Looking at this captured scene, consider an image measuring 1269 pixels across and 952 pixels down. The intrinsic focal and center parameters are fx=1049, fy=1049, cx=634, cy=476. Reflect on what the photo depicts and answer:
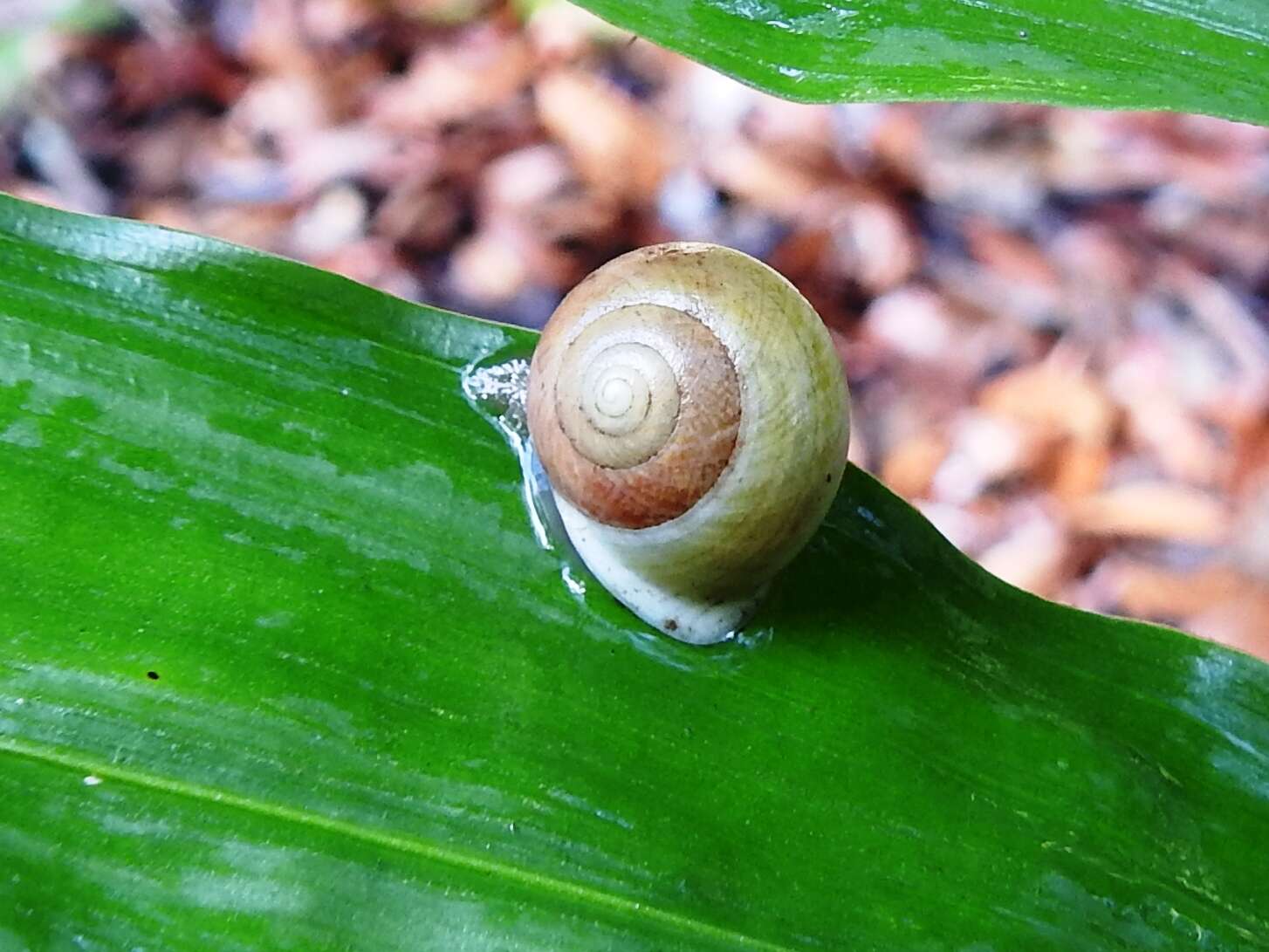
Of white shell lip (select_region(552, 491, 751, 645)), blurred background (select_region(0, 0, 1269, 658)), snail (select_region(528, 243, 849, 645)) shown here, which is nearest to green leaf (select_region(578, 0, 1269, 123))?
snail (select_region(528, 243, 849, 645))

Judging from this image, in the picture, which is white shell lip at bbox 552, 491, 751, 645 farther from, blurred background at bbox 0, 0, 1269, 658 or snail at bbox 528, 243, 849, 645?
blurred background at bbox 0, 0, 1269, 658

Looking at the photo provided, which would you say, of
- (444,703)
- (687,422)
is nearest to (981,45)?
(687,422)

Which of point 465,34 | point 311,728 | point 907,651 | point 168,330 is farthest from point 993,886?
point 465,34

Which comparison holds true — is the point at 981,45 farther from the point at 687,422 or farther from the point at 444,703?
the point at 444,703

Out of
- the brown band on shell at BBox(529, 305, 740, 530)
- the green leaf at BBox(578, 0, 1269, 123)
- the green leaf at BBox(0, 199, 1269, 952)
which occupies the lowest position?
the green leaf at BBox(0, 199, 1269, 952)

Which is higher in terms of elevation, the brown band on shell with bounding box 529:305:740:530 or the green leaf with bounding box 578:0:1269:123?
the green leaf with bounding box 578:0:1269:123

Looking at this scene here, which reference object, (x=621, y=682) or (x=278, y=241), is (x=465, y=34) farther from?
(x=621, y=682)
